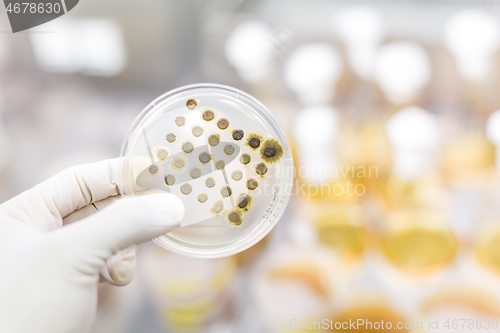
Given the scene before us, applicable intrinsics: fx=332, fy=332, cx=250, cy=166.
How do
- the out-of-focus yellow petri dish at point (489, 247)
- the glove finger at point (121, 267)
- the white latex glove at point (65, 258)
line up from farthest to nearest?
the out-of-focus yellow petri dish at point (489, 247), the glove finger at point (121, 267), the white latex glove at point (65, 258)

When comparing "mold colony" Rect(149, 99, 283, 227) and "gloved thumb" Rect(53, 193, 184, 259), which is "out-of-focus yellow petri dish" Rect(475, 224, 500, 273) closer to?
"mold colony" Rect(149, 99, 283, 227)

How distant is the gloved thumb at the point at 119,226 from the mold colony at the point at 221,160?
99 millimetres

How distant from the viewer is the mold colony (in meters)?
0.77

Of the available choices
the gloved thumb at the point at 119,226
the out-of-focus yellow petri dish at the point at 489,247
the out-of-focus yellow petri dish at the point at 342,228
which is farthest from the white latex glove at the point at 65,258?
the out-of-focus yellow petri dish at the point at 489,247

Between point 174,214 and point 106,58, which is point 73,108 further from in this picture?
point 174,214

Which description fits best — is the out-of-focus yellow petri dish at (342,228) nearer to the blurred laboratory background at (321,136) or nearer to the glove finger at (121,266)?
the blurred laboratory background at (321,136)

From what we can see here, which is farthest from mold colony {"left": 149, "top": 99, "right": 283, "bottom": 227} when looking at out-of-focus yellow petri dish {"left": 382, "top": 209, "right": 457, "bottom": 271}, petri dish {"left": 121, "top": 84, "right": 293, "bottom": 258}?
out-of-focus yellow petri dish {"left": 382, "top": 209, "right": 457, "bottom": 271}

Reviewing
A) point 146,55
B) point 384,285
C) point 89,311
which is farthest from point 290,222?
point 146,55

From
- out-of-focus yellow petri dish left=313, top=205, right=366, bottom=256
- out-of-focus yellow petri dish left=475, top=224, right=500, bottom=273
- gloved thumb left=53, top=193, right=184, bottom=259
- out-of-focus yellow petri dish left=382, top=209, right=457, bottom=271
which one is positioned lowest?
out-of-focus yellow petri dish left=475, top=224, right=500, bottom=273

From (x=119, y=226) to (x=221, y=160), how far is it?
26 centimetres

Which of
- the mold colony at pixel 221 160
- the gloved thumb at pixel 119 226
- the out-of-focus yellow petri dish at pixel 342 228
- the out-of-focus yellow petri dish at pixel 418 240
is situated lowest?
the out-of-focus yellow petri dish at pixel 418 240

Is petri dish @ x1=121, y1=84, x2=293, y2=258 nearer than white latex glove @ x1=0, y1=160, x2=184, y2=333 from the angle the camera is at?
No

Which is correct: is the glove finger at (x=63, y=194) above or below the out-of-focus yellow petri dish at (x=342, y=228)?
above

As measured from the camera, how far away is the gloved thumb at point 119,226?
2.14 ft
